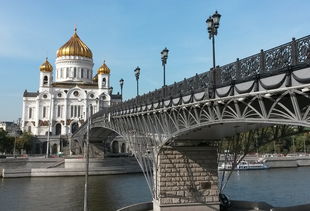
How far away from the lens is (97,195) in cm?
3259

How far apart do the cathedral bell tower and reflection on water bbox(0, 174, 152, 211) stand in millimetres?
45524

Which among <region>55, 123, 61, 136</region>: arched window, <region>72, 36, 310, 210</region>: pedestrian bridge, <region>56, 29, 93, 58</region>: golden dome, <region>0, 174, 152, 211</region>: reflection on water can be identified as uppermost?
<region>56, 29, 93, 58</region>: golden dome

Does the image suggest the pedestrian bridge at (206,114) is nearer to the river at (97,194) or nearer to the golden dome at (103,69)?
the river at (97,194)

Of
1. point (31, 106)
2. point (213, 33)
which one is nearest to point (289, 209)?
point (213, 33)

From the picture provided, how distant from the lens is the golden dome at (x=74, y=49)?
296 feet

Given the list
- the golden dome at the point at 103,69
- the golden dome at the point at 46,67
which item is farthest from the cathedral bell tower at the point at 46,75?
the golden dome at the point at 103,69

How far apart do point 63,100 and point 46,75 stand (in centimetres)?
867

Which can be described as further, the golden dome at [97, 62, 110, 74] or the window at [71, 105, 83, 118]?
the golden dome at [97, 62, 110, 74]

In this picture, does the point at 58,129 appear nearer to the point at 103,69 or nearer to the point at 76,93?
the point at 76,93

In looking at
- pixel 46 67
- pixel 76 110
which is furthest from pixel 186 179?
pixel 46 67

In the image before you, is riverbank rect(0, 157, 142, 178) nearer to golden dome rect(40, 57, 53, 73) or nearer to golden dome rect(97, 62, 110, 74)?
golden dome rect(40, 57, 53, 73)

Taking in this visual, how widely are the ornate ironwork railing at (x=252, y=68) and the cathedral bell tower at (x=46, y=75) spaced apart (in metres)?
73.6

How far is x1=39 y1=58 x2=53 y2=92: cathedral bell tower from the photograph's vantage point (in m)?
86.5

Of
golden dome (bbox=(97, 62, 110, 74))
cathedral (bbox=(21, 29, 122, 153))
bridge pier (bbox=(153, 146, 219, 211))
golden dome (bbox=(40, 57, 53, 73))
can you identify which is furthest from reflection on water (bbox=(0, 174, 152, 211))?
golden dome (bbox=(97, 62, 110, 74))
